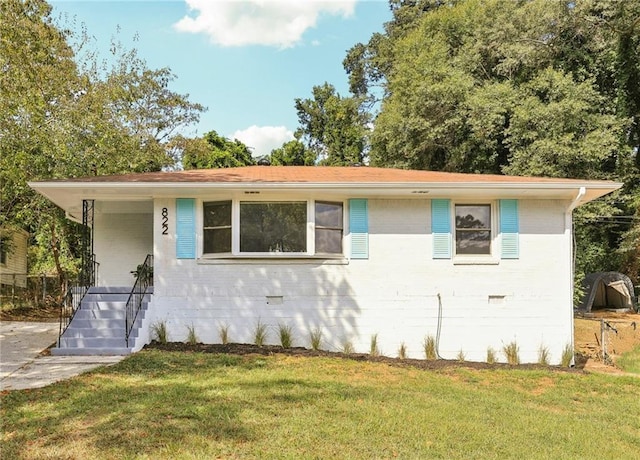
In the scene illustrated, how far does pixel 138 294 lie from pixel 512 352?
7.11m

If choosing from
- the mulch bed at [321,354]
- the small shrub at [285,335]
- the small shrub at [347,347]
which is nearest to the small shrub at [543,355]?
the mulch bed at [321,354]

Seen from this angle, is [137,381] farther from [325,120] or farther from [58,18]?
[325,120]

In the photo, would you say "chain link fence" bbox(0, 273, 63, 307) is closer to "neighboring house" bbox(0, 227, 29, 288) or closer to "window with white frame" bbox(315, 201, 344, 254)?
"neighboring house" bbox(0, 227, 29, 288)

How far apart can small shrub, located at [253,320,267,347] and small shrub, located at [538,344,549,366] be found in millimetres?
5207

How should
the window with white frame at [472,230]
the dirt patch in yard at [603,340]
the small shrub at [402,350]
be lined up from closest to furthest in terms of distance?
1. the small shrub at [402,350]
2. the window with white frame at [472,230]
3. the dirt patch in yard at [603,340]

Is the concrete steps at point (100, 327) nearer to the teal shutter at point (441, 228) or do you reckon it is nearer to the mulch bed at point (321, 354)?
the mulch bed at point (321, 354)

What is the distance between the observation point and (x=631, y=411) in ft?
20.5

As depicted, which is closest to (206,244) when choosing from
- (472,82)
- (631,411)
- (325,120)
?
(631,411)

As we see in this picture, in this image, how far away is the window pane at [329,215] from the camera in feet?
31.1

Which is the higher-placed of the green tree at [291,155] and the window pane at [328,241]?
the green tree at [291,155]

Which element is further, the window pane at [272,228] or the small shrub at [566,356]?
the window pane at [272,228]

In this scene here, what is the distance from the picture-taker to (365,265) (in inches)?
372

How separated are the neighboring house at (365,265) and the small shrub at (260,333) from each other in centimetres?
8

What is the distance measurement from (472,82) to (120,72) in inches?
581
